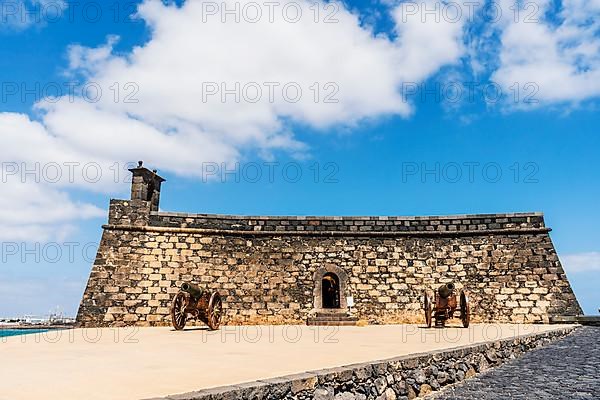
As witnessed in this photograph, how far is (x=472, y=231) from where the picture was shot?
14.1m

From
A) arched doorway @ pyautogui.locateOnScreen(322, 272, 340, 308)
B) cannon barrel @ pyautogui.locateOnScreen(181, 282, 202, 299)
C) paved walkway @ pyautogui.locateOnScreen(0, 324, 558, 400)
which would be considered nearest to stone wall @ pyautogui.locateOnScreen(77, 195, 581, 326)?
arched doorway @ pyautogui.locateOnScreen(322, 272, 340, 308)

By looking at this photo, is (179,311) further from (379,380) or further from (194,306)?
(379,380)

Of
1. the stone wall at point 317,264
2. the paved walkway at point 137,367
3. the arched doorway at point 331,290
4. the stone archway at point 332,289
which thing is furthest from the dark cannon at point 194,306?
the arched doorway at point 331,290

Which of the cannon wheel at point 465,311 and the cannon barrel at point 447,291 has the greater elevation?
the cannon barrel at point 447,291

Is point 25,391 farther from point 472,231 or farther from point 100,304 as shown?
point 472,231

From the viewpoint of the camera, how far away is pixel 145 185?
13391 millimetres

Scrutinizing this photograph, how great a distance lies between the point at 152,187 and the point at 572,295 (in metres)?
12.8

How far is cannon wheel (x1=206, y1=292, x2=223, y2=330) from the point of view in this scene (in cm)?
1003

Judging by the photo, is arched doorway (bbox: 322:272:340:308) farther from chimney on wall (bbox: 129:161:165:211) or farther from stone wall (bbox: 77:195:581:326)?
chimney on wall (bbox: 129:161:165:211)

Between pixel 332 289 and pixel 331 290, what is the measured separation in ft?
0.17

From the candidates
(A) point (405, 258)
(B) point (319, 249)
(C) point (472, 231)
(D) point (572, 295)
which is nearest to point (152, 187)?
(B) point (319, 249)

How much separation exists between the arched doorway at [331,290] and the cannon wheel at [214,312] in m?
4.10

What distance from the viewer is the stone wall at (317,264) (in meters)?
12.7

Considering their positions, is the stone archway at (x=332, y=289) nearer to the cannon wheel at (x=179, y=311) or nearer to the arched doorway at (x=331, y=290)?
the arched doorway at (x=331, y=290)
